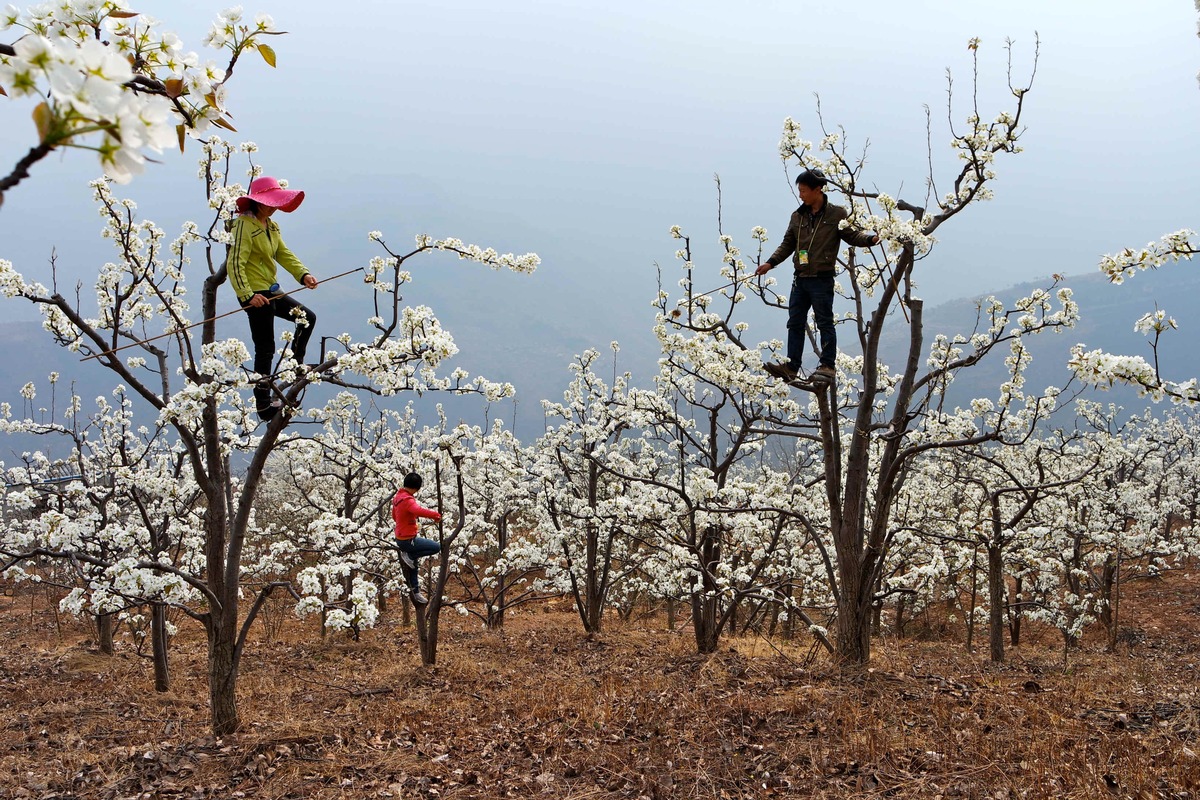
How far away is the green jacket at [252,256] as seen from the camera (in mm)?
5926

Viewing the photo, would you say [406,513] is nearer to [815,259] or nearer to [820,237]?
[815,259]

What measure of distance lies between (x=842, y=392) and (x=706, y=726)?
21.6 feet

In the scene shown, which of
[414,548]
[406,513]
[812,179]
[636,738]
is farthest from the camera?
[414,548]

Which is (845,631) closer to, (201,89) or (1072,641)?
(201,89)

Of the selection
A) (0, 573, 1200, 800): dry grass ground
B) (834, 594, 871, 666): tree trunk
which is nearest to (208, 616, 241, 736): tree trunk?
(0, 573, 1200, 800): dry grass ground

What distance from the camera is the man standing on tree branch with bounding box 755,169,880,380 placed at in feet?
23.0

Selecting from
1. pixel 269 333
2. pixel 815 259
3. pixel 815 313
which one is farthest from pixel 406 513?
pixel 815 259

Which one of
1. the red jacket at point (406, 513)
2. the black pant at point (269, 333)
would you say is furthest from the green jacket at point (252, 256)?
the red jacket at point (406, 513)

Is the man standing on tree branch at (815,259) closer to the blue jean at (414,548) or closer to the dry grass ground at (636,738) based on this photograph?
the dry grass ground at (636,738)

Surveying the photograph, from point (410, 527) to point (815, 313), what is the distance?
639 cm

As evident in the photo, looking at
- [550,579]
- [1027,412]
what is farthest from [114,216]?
[1027,412]

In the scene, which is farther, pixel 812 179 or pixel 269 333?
pixel 812 179

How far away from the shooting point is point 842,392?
458 inches

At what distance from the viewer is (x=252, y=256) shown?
608 centimetres
